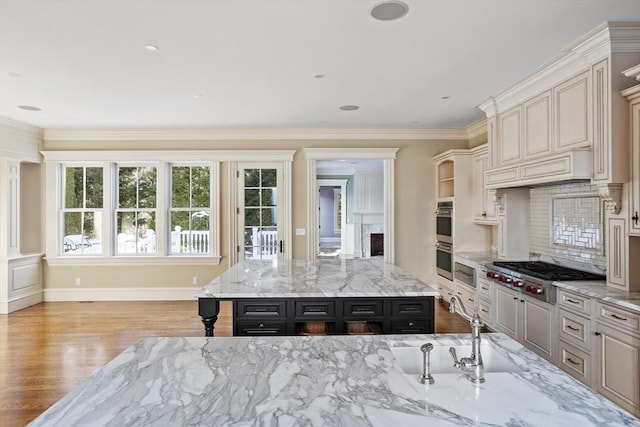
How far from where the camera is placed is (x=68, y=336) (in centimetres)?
425

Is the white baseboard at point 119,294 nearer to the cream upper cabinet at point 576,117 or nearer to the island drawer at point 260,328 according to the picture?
the island drawer at point 260,328

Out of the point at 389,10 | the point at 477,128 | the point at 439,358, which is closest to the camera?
the point at 439,358

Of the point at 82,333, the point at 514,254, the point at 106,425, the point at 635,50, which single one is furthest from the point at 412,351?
the point at 82,333

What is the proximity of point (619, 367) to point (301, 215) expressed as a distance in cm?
432

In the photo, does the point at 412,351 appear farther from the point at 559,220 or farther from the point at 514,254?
the point at 514,254

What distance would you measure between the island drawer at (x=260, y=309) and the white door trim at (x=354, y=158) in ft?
10.8

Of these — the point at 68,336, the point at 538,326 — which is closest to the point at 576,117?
the point at 538,326

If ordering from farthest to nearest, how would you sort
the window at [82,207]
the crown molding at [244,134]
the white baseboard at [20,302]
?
the window at [82,207], the crown molding at [244,134], the white baseboard at [20,302]

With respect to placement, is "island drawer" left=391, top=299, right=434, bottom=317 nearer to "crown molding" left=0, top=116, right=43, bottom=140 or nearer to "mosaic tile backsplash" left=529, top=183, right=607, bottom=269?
"mosaic tile backsplash" left=529, top=183, right=607, bottom=269

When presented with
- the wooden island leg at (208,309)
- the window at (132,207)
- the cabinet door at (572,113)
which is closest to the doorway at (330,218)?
the window at (132,207)

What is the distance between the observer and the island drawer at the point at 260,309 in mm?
2633

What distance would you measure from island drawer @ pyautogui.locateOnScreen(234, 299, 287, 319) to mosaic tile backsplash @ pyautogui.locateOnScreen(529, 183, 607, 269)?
2.86m

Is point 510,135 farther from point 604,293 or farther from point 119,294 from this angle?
point 119,294

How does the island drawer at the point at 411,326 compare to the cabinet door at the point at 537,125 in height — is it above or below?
below
